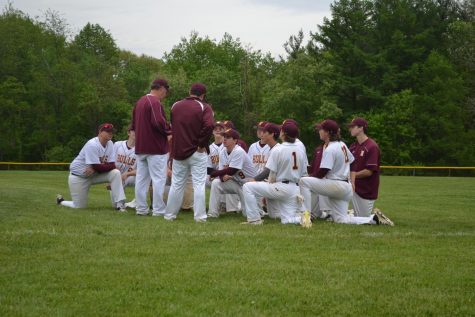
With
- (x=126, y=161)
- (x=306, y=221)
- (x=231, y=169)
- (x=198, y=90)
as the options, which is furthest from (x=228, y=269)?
(x=126, y=161)

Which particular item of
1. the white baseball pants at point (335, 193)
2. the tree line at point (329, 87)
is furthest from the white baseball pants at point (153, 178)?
the tree line at point (329, 87)

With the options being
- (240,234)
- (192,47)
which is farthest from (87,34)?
(240,234)

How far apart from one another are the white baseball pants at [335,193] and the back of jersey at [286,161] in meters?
A: 0.35

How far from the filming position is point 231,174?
1130cm

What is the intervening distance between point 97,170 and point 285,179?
3.63 metres

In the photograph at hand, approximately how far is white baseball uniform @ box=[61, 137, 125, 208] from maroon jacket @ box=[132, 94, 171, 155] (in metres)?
1.27

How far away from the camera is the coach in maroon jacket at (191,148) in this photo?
10016mm

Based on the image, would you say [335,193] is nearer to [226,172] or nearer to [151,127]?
[226,172]

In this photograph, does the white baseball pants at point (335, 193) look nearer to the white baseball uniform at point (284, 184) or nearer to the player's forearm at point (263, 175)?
the white baseball uniform at point (284, 184)

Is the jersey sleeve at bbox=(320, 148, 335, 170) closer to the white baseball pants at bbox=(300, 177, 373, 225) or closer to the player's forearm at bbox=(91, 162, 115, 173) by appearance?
the white baseball pants at bbox=(300, 177, 373, 225)

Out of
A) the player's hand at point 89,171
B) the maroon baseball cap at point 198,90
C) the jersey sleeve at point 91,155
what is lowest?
the player's hand at point 89,171

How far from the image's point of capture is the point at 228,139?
1153 cm

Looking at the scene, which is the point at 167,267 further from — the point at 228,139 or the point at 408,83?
the point at 408,83

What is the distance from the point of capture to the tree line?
51.8 m
